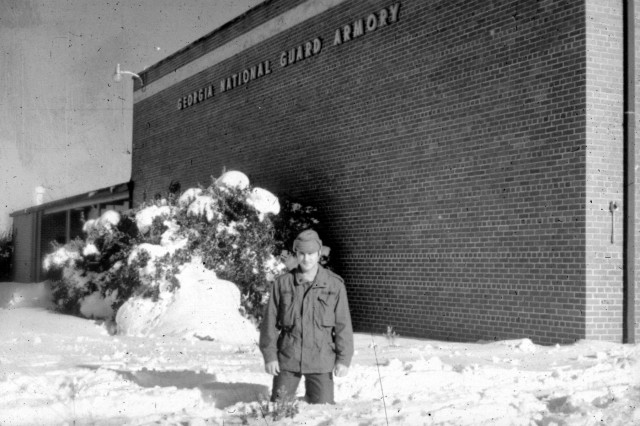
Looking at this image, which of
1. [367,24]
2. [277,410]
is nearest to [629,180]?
[367,24]

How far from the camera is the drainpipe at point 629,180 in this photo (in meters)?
10.5

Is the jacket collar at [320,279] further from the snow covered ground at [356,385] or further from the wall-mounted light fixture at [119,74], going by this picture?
the wall-mounted light fixture at [119,74]

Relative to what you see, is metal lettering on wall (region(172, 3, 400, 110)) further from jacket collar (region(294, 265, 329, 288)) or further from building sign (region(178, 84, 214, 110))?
jacket collar (region(294, 265, 329, 288))

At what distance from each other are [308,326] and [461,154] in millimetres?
6503

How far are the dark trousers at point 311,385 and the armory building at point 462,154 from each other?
5.00 metres

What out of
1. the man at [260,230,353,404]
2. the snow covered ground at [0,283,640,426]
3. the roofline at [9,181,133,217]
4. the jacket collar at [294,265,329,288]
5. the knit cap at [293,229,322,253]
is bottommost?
the snow covered ground at [0,283,640,426]

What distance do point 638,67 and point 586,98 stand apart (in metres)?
1.06

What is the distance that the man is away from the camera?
20.9ft

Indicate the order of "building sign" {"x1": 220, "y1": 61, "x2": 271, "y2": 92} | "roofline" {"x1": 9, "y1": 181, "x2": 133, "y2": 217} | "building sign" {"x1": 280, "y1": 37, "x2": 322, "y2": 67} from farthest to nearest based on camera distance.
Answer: "roofline" {"x1": 9, "y1": 181, "x2": 133, "y2": 217} < "building sign" {"x1": 220, "y1": 61, "x2": 271, "y2": 92} < "building sign" {"x1": 280, "y1": 37, "x2": 322, "y2": 67}

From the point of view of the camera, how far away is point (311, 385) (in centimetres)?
652

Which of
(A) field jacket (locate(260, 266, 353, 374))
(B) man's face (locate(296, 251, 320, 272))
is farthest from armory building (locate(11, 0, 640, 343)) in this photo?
(B) man's face (locate(296, 251, 320, 272))

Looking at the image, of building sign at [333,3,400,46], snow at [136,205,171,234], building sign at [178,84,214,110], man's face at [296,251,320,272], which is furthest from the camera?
building sign at [178,84,214,110]

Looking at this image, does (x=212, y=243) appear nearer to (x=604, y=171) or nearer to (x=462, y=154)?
(x=462, y=154)

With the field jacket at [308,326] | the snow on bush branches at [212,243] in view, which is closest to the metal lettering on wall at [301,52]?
the snow on bush branches at [212,243]
